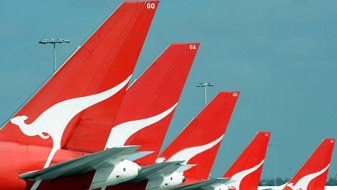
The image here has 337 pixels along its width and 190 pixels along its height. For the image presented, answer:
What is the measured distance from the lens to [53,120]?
87.9 feet

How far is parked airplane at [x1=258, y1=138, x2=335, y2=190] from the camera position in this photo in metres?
71.2

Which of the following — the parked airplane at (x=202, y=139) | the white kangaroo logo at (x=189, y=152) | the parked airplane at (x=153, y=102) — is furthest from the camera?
the parked airplane at (x=202, y=139)

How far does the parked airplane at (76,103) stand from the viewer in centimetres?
2514

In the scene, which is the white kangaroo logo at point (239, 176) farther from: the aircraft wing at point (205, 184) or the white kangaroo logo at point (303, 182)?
the aircraft wing at point (205, 184)

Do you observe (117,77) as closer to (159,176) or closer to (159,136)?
(159,176)

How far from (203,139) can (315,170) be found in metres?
26.2

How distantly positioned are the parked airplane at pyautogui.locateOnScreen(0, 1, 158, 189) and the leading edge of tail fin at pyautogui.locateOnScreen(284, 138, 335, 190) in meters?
43.7

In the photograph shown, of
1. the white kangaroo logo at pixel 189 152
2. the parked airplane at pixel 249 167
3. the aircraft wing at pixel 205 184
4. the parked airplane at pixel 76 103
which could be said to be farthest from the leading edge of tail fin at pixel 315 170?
the parked airplane at pixel 76 103

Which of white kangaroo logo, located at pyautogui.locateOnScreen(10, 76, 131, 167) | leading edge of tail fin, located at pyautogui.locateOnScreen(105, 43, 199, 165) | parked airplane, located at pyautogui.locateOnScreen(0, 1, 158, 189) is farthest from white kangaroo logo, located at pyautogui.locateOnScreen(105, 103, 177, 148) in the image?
white kangaroo logo, located at pyautogui.locateOnScreen(10, 76, 131, 167)

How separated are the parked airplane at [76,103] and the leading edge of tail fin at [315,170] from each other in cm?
4370

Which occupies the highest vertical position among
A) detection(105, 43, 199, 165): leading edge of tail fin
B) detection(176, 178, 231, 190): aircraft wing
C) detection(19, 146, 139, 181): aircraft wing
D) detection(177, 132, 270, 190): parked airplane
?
detection(105, 43, 199, 165): leading edge of tail fin

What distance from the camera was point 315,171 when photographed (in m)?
72.4

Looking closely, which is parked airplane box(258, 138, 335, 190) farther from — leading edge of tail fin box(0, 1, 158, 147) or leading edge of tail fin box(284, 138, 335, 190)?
leading edge of tail fin box(0, 1, 158, 147)

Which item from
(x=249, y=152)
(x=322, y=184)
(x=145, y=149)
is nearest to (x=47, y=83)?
(x=145, y=149)
